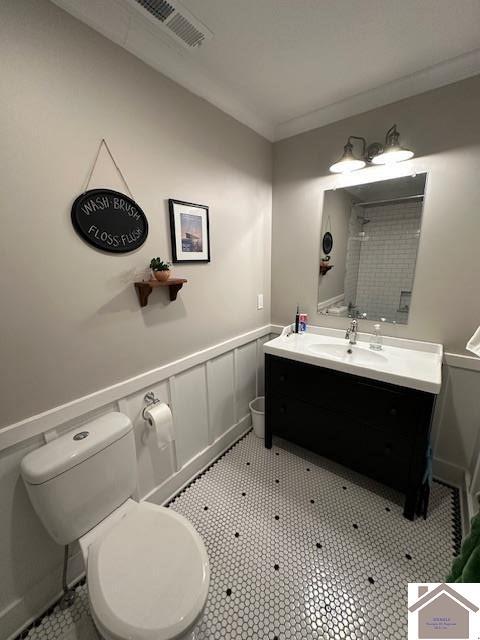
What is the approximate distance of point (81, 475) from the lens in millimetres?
1004

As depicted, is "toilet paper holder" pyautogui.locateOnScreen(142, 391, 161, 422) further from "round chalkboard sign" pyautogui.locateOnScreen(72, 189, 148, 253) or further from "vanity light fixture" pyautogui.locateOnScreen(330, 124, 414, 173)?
"vanity light fixture" pyautogui.locateOnScreen(330, 124, 414, 173)

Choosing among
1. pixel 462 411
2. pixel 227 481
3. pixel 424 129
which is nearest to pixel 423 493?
pixel 462 411

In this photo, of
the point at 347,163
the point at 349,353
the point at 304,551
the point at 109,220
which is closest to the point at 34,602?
the point at 304,551

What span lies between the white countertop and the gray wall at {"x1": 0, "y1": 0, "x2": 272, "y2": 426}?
721 mm

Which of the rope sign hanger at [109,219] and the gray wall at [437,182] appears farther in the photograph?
the gray wall at [437,182]

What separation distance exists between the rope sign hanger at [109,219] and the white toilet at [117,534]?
802 millimetres

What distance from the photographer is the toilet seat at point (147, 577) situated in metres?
0.76

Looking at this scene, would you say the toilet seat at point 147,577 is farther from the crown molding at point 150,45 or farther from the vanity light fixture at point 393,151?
the vanity light fixture at point 393,151

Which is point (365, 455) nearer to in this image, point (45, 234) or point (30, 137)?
point (45, 234)

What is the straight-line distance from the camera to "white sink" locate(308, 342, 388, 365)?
1653 millimetres

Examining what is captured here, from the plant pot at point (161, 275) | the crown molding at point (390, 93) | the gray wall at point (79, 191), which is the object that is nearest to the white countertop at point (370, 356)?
the gray wall at point (79, 191)

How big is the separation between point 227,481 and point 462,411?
1.58 metres
